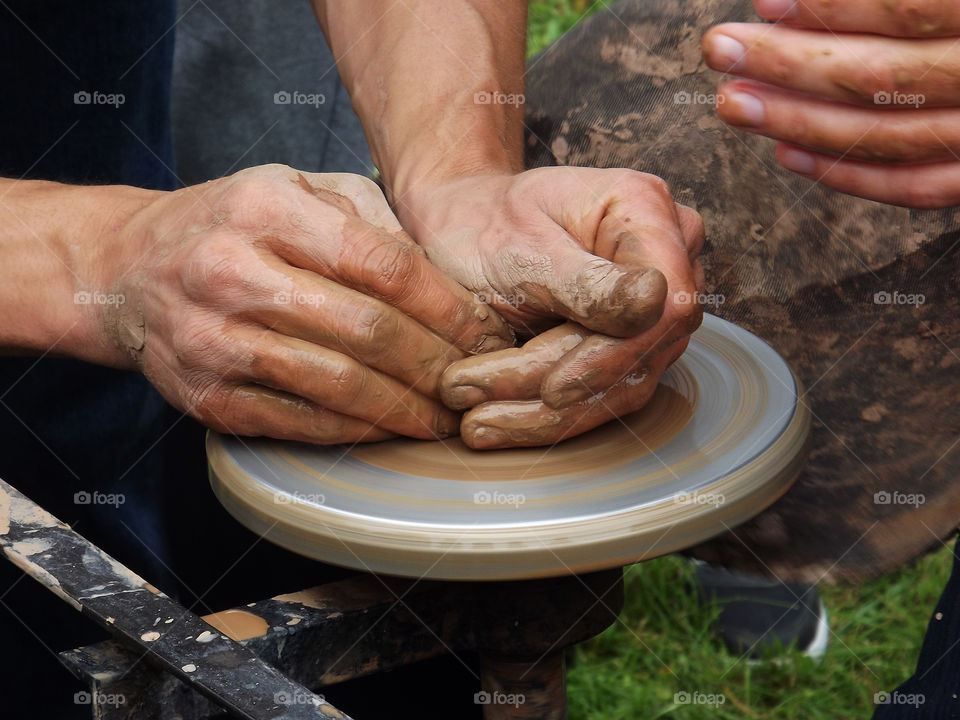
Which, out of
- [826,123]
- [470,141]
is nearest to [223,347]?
[470,141]

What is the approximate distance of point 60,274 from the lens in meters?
1.07

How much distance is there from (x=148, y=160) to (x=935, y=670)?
4.14 ft

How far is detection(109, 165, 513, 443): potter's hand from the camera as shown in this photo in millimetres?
921

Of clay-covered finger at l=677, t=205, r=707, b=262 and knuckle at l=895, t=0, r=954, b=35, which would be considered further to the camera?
clay-covered finger at l=677, t=205, r=707, b=262

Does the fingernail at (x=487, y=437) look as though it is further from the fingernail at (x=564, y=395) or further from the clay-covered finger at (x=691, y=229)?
the clay-covered finger at (x=691, y=229)

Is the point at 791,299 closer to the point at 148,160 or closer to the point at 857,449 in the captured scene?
the point at 857,449

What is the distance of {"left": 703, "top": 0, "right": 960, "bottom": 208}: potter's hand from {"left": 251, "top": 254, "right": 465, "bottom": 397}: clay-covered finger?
0.37 metres

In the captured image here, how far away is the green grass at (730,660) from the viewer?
192 cm

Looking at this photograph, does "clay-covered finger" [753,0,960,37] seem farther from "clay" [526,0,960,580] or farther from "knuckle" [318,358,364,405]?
"clay" [526,0,960,580]
